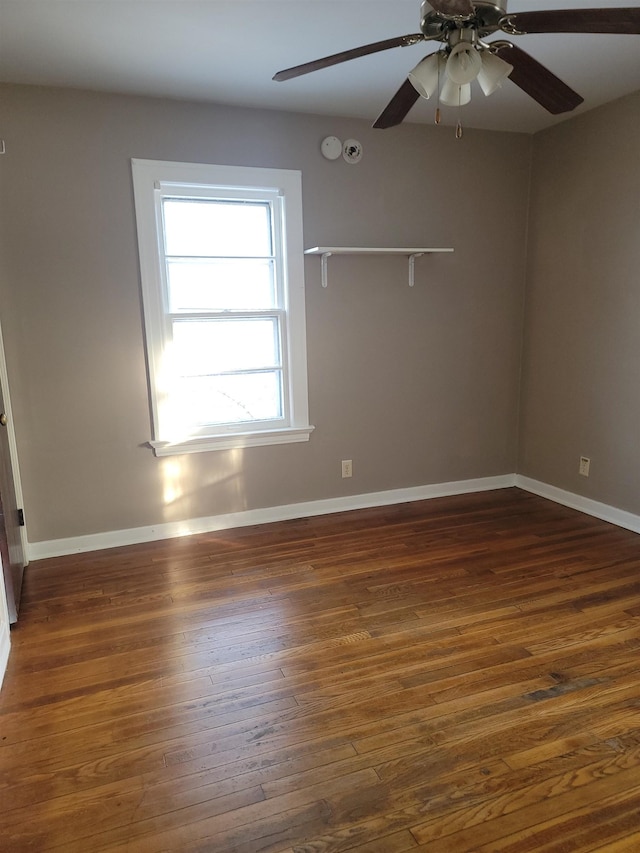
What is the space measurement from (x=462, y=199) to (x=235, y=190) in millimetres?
1609

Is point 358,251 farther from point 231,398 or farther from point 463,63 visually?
point 463,63

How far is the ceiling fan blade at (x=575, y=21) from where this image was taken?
1.43m

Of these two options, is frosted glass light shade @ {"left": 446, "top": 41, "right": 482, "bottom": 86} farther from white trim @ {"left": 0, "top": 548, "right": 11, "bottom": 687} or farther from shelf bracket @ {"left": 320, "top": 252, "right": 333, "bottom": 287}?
white trim @ {"left": 0, "top": 548, "right": 11, "bottom": 687}

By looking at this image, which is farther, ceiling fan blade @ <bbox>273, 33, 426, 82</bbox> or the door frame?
the door frame

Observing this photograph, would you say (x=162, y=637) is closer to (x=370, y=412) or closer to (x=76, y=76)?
(x=370, y=412)

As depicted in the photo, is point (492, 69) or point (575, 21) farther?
point (492, 69)

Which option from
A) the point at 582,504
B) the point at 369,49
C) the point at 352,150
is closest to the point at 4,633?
the point at 369,49

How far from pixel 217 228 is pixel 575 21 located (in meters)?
2.34

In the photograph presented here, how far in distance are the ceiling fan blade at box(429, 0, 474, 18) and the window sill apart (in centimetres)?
255

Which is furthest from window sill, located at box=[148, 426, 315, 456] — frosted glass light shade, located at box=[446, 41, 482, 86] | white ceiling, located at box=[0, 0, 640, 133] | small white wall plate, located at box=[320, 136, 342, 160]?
frosted glass light shade, located at box=[446, 41, 482, 86]

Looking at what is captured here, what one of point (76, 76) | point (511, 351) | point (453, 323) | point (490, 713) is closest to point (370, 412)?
point (453, 323)

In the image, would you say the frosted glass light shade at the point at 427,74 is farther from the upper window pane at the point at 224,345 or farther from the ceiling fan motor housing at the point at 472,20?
the upper window pane at the point at 224,345

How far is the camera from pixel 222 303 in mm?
3467

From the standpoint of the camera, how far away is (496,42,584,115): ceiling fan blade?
165cm
